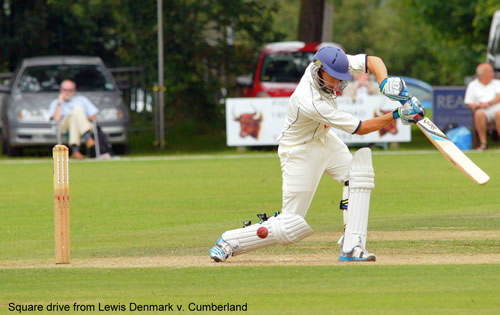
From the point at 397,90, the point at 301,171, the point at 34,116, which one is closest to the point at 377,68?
the point at 397,90

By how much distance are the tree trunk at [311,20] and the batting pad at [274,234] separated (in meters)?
18.6

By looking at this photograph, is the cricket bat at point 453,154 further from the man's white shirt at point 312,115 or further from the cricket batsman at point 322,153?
the man's white shirt at point 312,115

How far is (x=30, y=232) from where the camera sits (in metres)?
10.8

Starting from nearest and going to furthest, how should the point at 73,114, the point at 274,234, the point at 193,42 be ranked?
the point at 274,234, the point at 73,114, the point at 193,42

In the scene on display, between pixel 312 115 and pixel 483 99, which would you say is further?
pixel 483 99

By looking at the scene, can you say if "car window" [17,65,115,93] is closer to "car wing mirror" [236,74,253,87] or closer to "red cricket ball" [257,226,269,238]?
"car wing mirror" [236,74,253,87]

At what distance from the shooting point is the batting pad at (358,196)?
25.9 feet

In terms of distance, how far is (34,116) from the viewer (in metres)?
20.7

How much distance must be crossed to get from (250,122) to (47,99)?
4.22 metres

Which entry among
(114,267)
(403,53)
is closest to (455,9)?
(114,267)

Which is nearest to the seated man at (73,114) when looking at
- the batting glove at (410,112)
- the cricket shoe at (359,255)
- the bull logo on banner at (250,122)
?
the bull logo on banner at (250,122)

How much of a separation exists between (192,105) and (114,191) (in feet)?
36.1

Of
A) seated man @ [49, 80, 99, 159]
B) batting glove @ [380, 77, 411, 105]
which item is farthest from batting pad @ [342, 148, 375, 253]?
seated man @ [49, 80, 99, 159]

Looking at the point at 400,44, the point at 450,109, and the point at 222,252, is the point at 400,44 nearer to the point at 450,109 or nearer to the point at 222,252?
the point at 450,109
